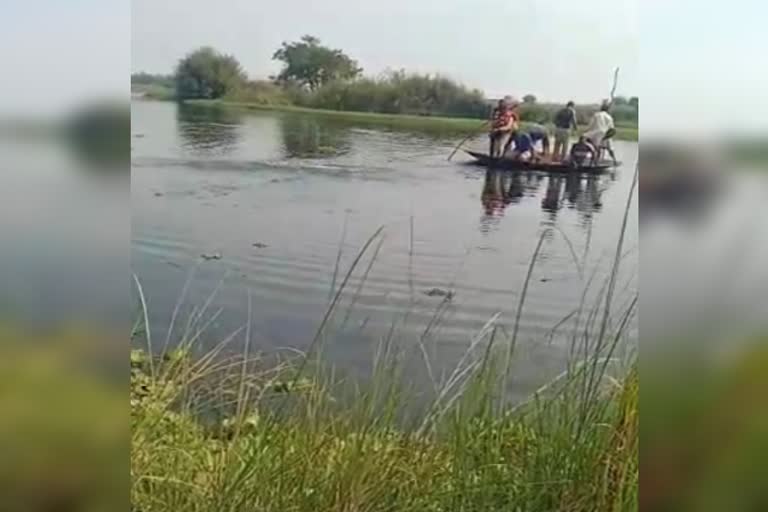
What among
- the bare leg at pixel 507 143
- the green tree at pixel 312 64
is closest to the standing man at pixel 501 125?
the bare leg at pixel 507 143

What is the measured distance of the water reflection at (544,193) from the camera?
8.41 feet

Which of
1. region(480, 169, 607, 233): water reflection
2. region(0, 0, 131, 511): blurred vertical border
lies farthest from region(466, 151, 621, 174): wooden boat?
region(0, 0, 131, 511): blurred vertical border

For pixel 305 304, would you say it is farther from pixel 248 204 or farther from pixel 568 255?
pixel 568 255

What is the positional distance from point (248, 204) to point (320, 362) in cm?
43

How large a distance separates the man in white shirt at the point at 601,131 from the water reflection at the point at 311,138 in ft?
2.00

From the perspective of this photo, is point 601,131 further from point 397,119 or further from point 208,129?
point 208,129

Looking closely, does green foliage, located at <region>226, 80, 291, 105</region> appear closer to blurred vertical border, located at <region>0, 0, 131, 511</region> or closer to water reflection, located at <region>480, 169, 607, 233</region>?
blurred vertical border, located at <region>0, 0, 131, 511</region>

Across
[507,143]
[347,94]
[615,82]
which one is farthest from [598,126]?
[347,94]

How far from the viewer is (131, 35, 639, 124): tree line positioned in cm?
243

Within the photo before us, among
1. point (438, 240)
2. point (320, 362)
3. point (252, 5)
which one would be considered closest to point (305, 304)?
point (320, 362)

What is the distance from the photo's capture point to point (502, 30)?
2488 mm

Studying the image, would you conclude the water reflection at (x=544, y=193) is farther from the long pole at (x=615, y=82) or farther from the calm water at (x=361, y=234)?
the long pole at (x=615, y=82)

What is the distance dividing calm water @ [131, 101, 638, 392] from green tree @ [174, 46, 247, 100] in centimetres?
5

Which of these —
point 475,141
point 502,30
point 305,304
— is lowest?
point 305,304
